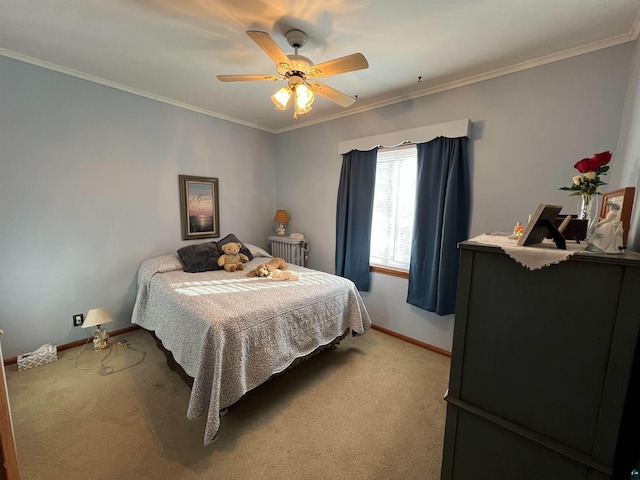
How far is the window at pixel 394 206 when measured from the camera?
9.48 ft

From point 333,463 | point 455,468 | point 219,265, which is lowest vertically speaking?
point 333,463

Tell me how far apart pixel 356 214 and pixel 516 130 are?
1.69 meters

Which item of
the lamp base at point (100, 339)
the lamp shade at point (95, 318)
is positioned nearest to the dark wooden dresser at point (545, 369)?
the lamp shade at point (95, 318)

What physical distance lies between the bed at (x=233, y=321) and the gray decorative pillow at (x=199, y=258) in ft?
0.32

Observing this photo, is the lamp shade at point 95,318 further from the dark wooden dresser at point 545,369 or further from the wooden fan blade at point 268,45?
the dark wooden dresser at point 545,369

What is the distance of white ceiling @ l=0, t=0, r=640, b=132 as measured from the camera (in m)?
1.55

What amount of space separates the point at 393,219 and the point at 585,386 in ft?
7.62

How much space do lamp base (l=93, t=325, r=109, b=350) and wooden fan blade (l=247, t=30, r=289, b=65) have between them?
2979mm

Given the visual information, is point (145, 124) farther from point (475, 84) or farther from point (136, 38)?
point (475, 84)

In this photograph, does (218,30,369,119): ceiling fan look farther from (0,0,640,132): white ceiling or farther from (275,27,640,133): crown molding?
(275,27,640,133): crown molding

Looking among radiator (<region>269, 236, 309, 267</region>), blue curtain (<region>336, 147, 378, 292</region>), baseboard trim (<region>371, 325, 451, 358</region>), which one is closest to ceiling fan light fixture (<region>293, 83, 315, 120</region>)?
blue curtain (<region>336, 147, 378, 292</region>)

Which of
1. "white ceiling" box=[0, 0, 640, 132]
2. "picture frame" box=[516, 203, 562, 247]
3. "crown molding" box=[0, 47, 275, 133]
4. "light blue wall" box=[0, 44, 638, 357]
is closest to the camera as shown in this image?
"picture frame" box=[516, 203, 562, 247]

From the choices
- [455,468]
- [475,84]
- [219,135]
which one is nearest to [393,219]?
[475,84]

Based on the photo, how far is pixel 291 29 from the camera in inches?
68.9
